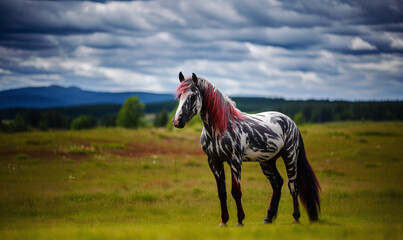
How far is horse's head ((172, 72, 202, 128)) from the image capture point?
25.3 ft

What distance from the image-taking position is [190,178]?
19250 mm

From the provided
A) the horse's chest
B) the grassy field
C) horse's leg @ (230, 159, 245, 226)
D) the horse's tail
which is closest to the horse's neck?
the horse's chest

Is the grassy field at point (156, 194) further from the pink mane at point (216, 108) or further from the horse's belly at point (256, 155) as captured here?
the pink mane at point (216, 108)

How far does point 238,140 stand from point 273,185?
242 centimetres

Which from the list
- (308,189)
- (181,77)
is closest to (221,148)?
(181,77)

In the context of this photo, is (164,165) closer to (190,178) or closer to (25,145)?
(190,178)

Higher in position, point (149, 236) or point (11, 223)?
point (149, 236)

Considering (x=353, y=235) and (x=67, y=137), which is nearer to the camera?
(x=353, y=235)

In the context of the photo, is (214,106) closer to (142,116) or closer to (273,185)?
(273,185)

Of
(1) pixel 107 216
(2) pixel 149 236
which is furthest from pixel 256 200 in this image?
(2) pixel 149 236

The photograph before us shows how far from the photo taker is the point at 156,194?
1474 cm

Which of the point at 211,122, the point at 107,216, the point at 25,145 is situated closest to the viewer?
the point at 211,122

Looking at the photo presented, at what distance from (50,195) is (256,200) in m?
8.50

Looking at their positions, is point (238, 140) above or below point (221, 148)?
above
